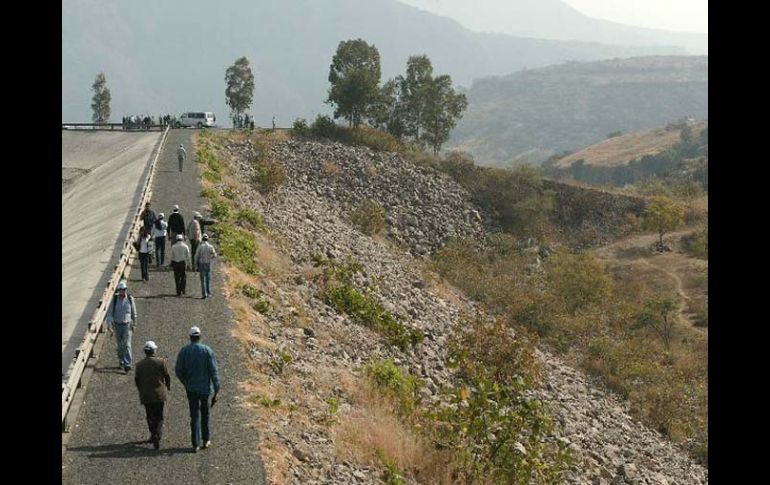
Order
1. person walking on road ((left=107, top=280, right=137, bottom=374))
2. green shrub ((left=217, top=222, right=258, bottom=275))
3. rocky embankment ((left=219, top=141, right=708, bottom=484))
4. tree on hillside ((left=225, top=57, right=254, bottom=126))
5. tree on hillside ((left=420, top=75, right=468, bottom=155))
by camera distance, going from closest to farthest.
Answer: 1. person walking on road ((left=107, top=280, right=137, bottom=374))
2. rocky embankment ((left=219, top=141, right=708, bottom=484))
3. green shrub ((left=217, top=222, right=258, bottom=275))
4. tree on hillside ((left=420, top=75, right=468, bottom=155))
5. tree on hillside ((left=225, top=57, right=254, bottom=126))

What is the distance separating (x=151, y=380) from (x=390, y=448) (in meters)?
4.61

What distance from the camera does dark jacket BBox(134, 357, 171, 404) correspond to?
12.4 metres

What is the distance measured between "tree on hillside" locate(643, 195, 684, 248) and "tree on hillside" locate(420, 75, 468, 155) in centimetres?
2300

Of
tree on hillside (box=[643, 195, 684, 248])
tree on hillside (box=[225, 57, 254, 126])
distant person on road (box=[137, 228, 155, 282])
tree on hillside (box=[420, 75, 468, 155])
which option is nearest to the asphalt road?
distant person on road (box=[137, 228, 155, 282])

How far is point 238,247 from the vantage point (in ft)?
88.7

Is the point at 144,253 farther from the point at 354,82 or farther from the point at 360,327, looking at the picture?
the point at 354,82

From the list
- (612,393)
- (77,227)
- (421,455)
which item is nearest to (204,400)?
(421,455)

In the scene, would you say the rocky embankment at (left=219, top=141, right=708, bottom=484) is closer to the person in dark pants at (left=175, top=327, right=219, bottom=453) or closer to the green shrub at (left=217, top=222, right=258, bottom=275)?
the green shrub at (left=217, top=222, right=258, bottom=275)

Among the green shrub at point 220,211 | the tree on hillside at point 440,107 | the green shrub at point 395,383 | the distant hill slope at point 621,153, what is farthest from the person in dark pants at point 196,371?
the distant hill slope at point 621,153

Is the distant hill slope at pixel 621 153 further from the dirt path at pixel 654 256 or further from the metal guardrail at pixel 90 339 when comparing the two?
the metal guardrail at pixel 90 339

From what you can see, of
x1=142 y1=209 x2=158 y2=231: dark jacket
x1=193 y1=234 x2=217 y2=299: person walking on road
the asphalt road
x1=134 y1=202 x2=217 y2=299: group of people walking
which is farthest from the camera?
x1=142 y1=209 x2=158 y2=231: dark jacket

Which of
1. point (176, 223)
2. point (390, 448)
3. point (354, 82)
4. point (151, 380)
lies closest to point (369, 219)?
point (354, 82)

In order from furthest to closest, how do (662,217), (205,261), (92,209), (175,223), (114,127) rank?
(114,127) < (662,217) < (92,209) < (175,223) < (205,261)

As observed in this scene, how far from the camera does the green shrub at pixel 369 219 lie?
159 ft
